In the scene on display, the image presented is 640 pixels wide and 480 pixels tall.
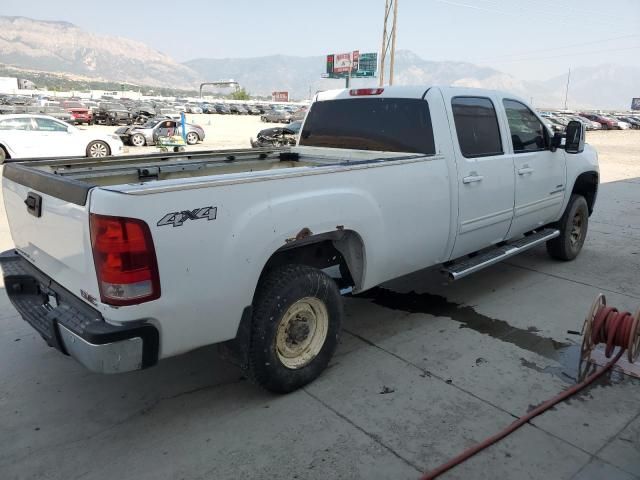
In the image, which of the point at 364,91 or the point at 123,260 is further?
the point at 364,91

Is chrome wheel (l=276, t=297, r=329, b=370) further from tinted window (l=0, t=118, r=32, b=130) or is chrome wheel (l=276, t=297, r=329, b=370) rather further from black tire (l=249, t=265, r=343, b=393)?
tinted window (l=0, t=118, r=32, b=130)

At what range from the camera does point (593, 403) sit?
11.0 feet

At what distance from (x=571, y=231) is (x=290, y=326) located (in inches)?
182

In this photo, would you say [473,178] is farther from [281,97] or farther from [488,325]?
[281,97]

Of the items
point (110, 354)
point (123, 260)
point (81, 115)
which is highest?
point (123, 260)

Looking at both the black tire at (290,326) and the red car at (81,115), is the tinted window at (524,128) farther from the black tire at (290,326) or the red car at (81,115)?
the red car at (81,115)

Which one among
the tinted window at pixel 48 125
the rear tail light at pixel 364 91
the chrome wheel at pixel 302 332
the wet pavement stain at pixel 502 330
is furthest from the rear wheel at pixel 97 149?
the chrome wheel at pixel 302 332

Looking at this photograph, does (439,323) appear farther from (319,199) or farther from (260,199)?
(260,199)

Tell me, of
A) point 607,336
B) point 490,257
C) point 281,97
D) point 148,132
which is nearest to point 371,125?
point 490,257

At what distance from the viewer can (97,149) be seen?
16.2 metres

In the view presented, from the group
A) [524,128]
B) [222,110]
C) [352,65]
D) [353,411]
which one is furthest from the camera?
[352,65]

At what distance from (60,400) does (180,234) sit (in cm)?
166

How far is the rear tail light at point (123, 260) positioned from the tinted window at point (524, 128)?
150 inches

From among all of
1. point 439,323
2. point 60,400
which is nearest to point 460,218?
point 439,323
